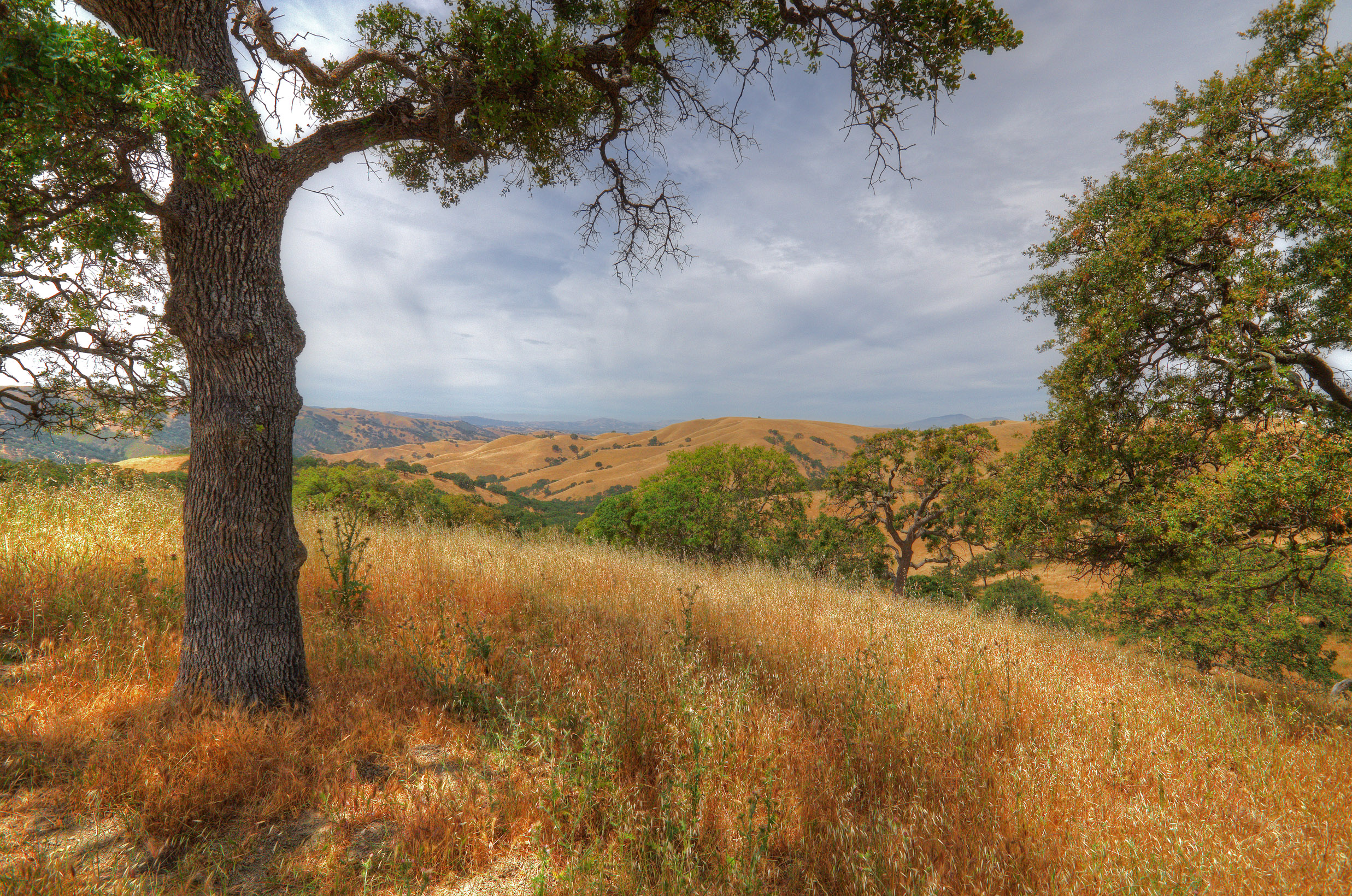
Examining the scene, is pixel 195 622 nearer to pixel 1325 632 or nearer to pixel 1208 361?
pixel 1208 361

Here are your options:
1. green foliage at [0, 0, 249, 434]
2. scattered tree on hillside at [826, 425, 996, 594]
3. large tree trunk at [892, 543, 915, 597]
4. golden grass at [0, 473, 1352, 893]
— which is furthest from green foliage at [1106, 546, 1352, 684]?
green foliage at [0, 0, 249, 434]

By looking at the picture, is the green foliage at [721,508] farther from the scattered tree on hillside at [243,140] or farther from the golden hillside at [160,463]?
the golden hillside at [160,463]

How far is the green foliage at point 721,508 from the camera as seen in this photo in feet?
53.3

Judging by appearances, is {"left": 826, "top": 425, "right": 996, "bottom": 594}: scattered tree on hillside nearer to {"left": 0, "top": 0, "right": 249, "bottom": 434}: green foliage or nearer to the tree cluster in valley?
the tree cluster in valley

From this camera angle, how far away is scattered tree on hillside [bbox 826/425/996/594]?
645 inches

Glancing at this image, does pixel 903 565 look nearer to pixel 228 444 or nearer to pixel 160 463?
pixel 228 444

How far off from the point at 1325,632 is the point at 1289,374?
19.2 m

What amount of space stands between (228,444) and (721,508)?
14.4 m

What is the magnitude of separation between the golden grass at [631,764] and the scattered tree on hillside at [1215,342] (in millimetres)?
2644

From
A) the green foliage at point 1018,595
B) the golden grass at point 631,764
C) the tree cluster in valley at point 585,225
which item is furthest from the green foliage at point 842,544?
the golden grass at point 631,764

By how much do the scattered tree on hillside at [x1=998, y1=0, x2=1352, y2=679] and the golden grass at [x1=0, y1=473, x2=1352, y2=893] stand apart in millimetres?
2644

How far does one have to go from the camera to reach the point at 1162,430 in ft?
24.9

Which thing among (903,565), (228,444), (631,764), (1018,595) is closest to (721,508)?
(903,565)

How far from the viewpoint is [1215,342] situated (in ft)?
19.6
